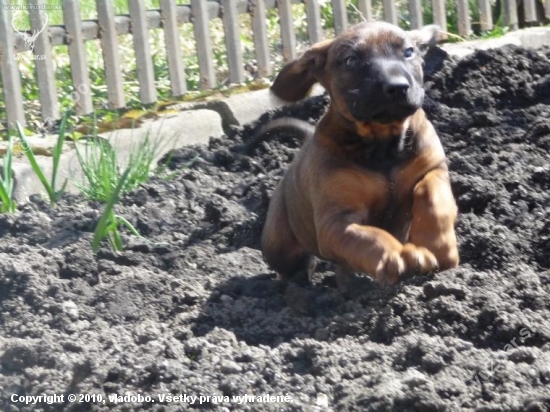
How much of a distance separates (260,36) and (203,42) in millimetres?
422

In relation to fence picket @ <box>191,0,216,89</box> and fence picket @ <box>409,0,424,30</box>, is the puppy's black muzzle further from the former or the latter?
fence picket @ <box>409,0,424,30</box>

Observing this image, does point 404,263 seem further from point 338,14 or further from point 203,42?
point 338,14

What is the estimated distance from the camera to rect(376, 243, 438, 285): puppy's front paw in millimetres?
3613

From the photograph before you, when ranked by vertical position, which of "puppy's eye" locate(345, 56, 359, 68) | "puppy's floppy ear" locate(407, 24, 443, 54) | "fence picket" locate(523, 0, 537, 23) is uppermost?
"puppy's eye" locate(345, 56, 359, 68)

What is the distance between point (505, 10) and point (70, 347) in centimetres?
592

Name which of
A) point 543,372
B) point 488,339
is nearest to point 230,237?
point 488,339

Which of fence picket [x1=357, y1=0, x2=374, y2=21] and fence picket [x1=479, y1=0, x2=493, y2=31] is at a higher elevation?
fence picket [x1=357, y1=0, x2=374, y2=21]

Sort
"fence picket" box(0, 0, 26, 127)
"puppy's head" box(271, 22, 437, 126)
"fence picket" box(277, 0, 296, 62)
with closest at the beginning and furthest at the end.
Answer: "puppy's head" box(271, 22, 437, 126) → "fence picket" box(0, 0, 26, 127) → "fence picket" box(277, 0, 296, 62)

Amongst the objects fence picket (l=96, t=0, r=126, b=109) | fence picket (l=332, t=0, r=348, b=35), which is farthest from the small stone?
fence picket (l=332, t=0, r=348, b=35)

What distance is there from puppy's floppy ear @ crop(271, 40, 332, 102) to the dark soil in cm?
70

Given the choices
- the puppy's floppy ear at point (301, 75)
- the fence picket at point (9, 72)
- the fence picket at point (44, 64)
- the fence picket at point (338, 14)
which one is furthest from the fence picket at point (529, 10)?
the puppy's floppy ear at point (301, 75)

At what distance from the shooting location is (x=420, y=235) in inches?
153

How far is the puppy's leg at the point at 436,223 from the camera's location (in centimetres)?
386

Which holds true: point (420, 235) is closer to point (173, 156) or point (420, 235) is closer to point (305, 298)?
point (305, 298)
